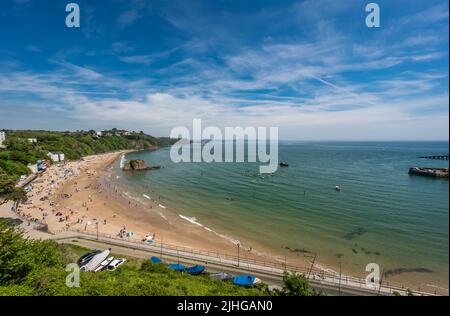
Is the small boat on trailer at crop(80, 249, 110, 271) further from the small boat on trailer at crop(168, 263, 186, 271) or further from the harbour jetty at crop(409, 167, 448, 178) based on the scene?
the harbour jetty at crop(409, 167, 448, 178)

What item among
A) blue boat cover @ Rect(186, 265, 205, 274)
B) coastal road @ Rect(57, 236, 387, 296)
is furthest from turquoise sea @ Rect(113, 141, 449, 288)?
blue boat cover @ Rect(186, 265, 205, 274)

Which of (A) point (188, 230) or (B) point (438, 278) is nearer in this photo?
(B) point (438, 278)

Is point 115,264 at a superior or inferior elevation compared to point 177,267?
superior

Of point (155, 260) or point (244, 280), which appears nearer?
point (244, 280)

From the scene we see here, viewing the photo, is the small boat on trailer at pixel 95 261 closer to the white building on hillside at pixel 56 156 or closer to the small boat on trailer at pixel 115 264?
the small boat on trailer at pixel 115 264

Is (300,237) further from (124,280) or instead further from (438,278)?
(124,280)

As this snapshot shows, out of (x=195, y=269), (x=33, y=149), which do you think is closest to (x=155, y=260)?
(x=195, y=269)

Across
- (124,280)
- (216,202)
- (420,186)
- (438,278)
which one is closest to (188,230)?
(216,202)

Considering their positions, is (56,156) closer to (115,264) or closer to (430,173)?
(115,264)
